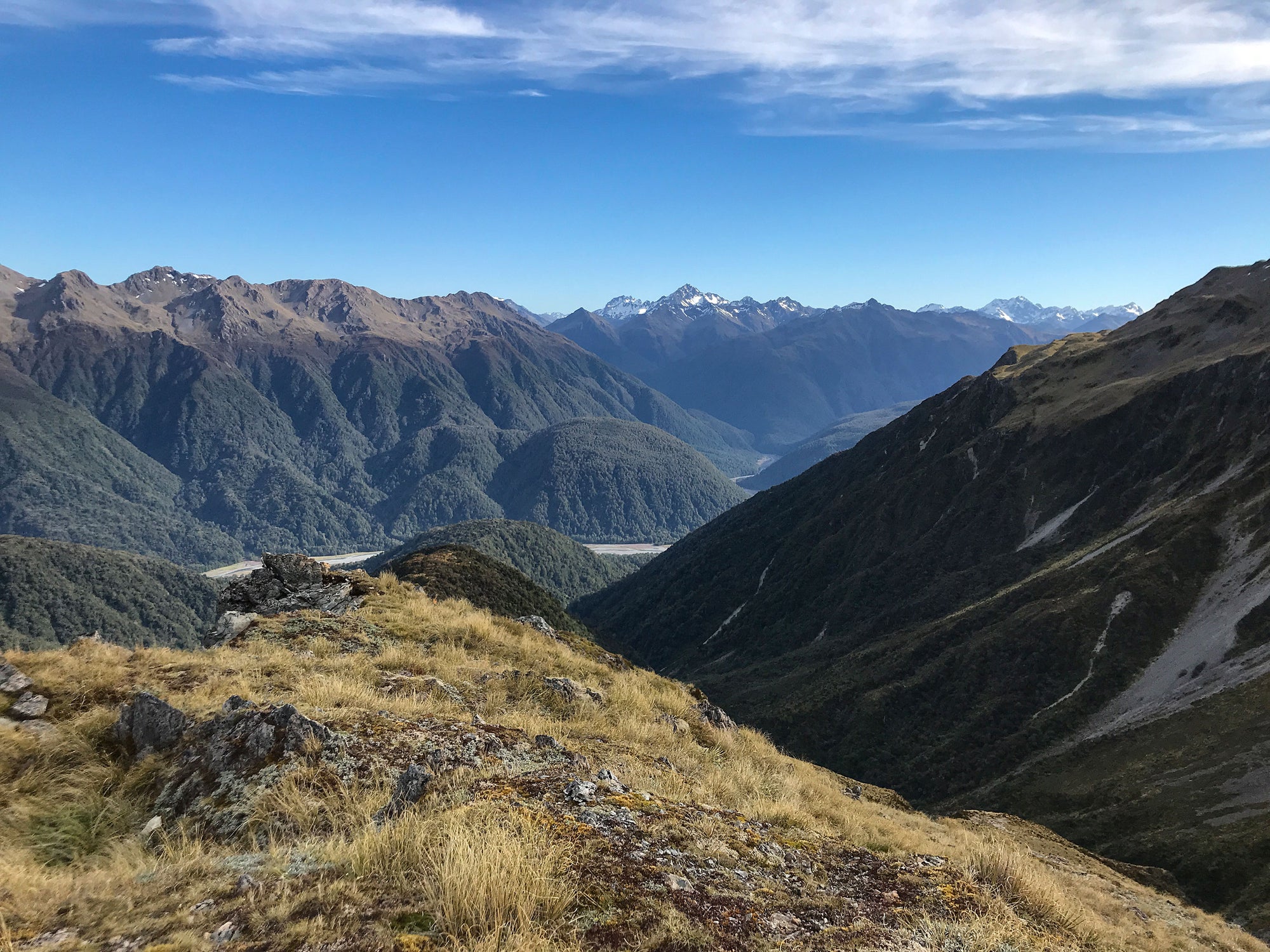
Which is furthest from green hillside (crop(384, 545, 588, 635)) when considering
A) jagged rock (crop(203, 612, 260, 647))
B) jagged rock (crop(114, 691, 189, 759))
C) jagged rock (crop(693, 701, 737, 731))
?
jagged rock (crop(114, 691, 189, 759))

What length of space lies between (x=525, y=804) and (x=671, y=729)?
Result: 8.85 m

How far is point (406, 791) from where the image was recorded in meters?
7.71

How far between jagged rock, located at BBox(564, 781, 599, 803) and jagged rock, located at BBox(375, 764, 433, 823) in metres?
1.69

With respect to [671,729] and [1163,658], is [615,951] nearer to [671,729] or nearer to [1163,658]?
[671,729]

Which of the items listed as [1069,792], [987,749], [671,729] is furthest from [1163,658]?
[671,729]

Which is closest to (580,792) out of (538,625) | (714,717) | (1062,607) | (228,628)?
(714,717)

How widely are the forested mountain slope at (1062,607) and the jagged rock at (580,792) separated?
43817 mm

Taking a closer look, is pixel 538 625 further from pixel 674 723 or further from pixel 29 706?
pixel 29 706

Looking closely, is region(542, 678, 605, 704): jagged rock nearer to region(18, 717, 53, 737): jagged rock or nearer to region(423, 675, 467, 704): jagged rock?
region(423, 675, 467, 704): jagged rock

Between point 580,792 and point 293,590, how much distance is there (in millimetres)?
18981

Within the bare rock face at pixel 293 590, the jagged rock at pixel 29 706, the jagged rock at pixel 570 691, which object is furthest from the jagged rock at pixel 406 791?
the bare rock face at pixel 293 590

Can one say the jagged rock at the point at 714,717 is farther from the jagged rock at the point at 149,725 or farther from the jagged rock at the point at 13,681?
the jagged rock at the point at 13,681

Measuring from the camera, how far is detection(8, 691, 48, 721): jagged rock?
10031mm

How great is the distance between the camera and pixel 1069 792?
57.7m
